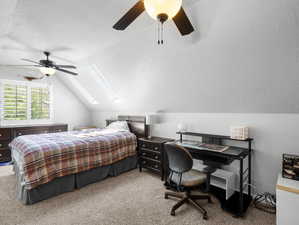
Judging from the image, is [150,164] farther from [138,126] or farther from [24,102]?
[24,102]

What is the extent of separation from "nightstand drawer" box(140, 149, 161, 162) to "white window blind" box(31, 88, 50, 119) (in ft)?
11.3

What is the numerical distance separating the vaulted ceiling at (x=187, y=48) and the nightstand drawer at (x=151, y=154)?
0.97 metres

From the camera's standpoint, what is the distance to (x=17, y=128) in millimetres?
3902

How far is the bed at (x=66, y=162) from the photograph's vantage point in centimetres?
218

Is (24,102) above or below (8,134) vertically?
above

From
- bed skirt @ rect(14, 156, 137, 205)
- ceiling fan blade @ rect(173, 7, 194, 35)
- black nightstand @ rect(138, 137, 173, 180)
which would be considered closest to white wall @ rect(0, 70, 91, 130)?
bed skirt @ rect(14, 156, 137, 205)

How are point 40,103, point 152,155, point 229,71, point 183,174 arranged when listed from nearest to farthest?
point 183,174
point 229,71
point 152,155
point 40,103

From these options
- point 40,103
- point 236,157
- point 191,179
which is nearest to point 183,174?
point 191,179

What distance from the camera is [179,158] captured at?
1.89 metres

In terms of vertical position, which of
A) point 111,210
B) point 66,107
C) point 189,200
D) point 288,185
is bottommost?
point 111,210

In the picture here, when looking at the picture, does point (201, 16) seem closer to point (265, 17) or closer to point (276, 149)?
point (265, 17)

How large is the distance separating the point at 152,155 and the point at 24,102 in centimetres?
398

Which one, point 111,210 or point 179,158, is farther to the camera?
point 111,210

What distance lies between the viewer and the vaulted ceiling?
5.44 feet
